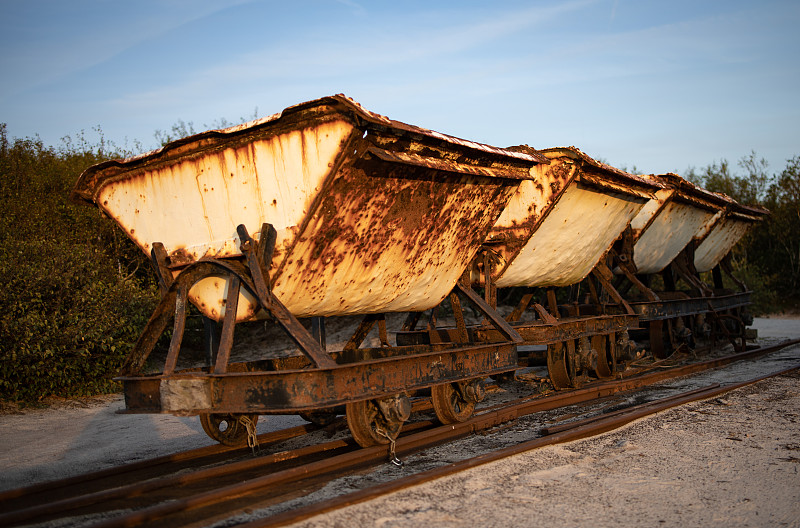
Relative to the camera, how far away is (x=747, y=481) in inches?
170

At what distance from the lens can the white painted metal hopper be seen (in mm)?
7586

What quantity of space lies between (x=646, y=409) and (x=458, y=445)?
2054mm

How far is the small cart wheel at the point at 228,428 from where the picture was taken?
5691 mm

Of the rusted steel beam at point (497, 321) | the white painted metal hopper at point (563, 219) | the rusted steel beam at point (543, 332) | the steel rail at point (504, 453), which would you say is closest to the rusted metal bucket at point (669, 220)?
the white painted metal hopper at point (563, 219)

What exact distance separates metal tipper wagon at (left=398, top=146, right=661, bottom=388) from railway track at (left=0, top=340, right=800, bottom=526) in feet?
4.99

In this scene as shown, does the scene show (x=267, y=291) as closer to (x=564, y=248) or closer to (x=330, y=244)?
(x=330, y=244)

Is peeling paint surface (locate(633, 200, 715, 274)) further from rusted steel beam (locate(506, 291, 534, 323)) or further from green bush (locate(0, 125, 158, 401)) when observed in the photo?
green bush (locate(0, 125, 158, 401))

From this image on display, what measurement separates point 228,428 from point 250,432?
0.47 metres

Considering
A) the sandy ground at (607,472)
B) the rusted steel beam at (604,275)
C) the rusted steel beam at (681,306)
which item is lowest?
the sandy ground at (607,472)

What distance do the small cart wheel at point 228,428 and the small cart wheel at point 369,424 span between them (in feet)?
3.19

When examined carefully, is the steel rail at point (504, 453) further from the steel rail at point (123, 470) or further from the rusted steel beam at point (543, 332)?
the steel rail at point (123, 470)

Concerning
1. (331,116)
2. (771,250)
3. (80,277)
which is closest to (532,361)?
(331,116)

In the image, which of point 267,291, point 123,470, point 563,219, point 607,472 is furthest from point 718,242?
point 123,470

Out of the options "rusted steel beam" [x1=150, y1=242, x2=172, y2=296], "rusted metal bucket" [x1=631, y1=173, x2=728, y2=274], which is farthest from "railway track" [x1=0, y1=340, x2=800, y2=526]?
"rusted metal bucket" [x1=631, y1=173, x2=728, y2=274]
